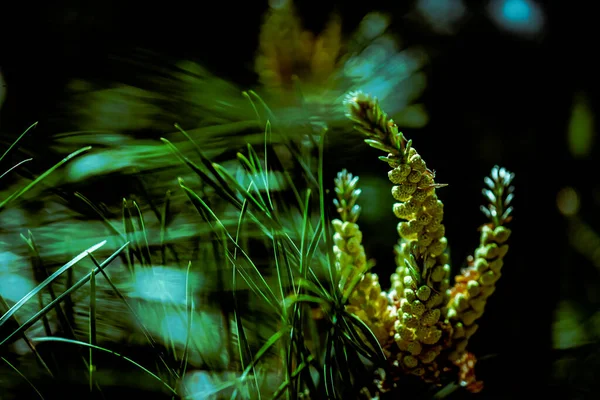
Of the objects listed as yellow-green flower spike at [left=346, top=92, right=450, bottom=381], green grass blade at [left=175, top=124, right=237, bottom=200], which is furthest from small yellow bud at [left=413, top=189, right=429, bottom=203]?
green grass blade at [left=175, top=124, right=237, bottom=200]

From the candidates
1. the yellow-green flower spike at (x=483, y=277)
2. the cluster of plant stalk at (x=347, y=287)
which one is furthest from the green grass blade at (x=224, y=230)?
the yellow-green flower spike at (x=483, y=277)

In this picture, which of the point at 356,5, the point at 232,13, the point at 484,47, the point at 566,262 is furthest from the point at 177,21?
the point at 566,262

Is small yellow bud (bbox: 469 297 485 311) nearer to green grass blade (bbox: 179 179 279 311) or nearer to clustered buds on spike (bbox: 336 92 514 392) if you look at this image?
clustered buds on spike (bbox: 336 92 514 392)

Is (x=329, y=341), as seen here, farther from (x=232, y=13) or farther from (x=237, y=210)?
(x=232, y=13)

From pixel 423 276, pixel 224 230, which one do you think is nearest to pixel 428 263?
pixel 423 276

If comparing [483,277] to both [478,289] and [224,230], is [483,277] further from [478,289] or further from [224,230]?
[224,230]

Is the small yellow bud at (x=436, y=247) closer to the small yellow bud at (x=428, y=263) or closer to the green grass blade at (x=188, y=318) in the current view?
the small yellow bud at (x=428, y=263)
